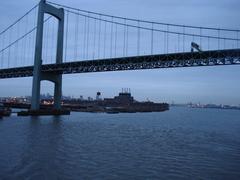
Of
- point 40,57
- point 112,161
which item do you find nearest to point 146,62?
point 40,57

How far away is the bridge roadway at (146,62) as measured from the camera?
43.9m

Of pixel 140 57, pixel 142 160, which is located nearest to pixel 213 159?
pixel 142 160

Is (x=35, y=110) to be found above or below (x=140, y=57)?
below

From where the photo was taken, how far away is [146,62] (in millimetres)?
50000

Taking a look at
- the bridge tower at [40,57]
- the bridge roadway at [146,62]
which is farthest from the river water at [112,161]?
the bridge tower at [40,57]

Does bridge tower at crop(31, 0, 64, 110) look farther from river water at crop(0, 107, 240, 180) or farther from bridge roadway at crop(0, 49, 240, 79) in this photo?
river water at crop(0, 107, 240, 180)

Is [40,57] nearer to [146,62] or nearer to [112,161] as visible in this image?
[146,62]

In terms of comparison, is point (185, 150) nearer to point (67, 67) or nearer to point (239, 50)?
point (239, 50)

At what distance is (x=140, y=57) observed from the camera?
50406 mm

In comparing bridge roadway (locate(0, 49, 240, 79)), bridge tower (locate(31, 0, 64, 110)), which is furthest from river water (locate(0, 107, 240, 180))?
bridge tower (locate(31, 0, 64, 110))

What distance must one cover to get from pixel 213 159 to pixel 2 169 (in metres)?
10.3

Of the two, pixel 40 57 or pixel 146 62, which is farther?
pixel 40 57

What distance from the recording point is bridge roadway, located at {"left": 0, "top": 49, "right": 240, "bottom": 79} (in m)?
43.9

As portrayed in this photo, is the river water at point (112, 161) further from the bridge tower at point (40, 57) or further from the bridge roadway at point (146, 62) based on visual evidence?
the bridge tower at point (40, 57)
